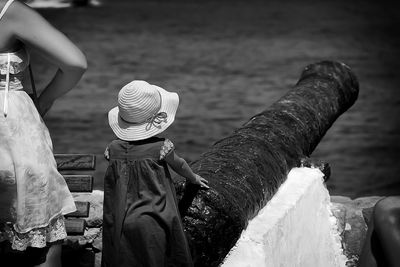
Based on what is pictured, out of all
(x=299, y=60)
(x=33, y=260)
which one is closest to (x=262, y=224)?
(x=33, y=260)

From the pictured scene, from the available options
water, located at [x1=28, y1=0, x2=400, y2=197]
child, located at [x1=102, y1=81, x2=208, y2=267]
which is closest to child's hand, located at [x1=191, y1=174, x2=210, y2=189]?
child, located at [x1=102, y1=81, x2=208, y2=267]

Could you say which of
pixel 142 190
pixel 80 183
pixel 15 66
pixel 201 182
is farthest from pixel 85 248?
pixel 15 66

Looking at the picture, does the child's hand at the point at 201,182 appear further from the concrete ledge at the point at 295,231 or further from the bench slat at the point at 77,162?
the bench slat at the point at 77,162

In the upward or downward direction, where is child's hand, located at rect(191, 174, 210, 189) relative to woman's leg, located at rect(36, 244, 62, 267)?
upward

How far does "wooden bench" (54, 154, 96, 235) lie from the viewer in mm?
5438

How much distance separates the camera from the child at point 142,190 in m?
4.30

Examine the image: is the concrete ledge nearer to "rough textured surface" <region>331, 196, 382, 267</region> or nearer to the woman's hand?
"rough textured surface" <region>331, 196, 382, 267</region>

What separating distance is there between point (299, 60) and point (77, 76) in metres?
33.5

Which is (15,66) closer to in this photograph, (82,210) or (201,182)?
(201,182)

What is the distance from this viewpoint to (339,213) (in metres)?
6.87

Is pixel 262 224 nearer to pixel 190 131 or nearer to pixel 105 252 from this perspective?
pixel 105 252

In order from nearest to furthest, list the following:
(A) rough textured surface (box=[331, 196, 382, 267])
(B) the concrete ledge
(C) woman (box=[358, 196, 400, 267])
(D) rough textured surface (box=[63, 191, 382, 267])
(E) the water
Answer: (C) woman (box=[358, 196, 400, 267]) → (B) the concrete ledge → (D) rough textured surface (box=[63, 191, 382, 267]) → (A) rough textured surface (box=[331, 196, 382, 267]) → (E) the water

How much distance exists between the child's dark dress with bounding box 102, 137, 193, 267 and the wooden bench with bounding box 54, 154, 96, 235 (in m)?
1.01

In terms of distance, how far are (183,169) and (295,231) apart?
53.8 inches
